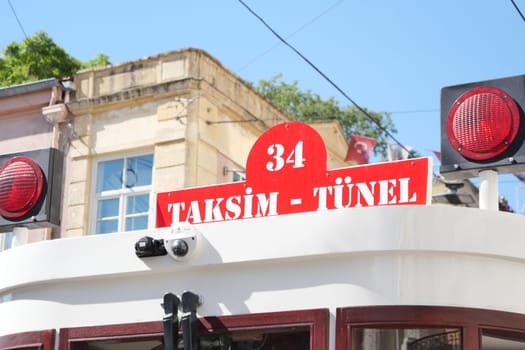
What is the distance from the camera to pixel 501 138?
7.40 metres

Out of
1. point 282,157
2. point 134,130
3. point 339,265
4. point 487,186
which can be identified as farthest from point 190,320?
point 134,130

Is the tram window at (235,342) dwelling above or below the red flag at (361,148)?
below

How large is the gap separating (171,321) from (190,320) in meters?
0.12

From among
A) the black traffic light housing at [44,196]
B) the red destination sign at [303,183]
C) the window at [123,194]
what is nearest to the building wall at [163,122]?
the window at [123,194]

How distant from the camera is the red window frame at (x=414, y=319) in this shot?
21.1ft

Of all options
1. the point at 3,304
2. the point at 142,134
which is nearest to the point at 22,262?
the point at 3,304

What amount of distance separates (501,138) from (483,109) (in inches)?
9.3

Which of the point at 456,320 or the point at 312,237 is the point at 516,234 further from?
the point at 312,237

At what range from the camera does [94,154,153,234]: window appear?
19.0m

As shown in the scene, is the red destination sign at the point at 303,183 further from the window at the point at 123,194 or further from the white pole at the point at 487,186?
the window at the point at 123,194

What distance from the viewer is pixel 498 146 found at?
7.42m

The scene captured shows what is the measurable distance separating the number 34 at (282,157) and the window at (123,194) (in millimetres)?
11033

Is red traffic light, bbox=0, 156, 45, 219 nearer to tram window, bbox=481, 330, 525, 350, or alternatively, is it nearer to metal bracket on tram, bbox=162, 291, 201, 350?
metal bracket on tram, bbox=162, 291, 201, 350

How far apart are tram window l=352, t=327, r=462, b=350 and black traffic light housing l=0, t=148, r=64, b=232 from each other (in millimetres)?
3235
